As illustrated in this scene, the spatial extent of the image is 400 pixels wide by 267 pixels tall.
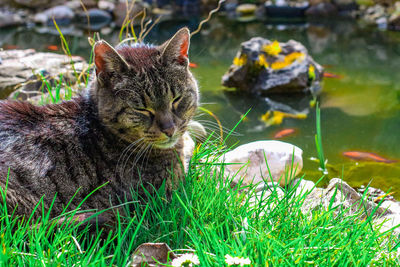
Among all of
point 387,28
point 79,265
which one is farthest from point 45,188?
point 387,28

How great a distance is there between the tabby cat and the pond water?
943mm

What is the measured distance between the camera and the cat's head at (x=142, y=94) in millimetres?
2316

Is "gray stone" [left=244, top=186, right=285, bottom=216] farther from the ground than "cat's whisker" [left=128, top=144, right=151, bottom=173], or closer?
closer

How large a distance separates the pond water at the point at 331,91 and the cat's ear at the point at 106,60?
123 centimetres

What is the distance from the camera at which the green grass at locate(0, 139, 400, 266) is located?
5.99 feet

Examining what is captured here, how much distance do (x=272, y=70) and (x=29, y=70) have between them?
2.52 metres

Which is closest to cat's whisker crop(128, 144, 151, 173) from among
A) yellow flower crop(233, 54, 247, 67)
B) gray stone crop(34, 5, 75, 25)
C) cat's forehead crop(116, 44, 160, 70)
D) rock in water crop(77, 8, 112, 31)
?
cat's forehead crop(116, 44, 160, 70)

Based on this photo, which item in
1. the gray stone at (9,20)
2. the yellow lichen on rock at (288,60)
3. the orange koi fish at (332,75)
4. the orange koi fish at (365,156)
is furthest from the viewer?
the gray stone at (9,20)

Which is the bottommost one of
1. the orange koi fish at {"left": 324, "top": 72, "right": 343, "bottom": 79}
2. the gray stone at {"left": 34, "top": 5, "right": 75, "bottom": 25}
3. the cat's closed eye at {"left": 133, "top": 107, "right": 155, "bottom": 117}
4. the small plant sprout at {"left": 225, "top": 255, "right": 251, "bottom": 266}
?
the orange koi fish at {"left": 324, "top": 72, "right": 343, "bottom": 79}

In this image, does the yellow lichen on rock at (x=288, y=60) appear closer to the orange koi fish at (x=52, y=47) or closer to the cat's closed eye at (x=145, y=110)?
the cat's closed eye at (x=145, y=110)

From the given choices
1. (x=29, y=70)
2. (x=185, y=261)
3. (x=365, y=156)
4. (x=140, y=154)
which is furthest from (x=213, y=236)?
(x=29, y=70)

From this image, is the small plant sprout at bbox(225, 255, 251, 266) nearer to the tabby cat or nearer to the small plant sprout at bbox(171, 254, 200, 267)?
the small plant sprout at bbox(171, 254, 200, 267)

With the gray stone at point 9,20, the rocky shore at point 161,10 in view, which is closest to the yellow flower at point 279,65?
the rocky shore at point 161,10

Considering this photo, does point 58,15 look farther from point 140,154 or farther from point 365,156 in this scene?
point 140,154
